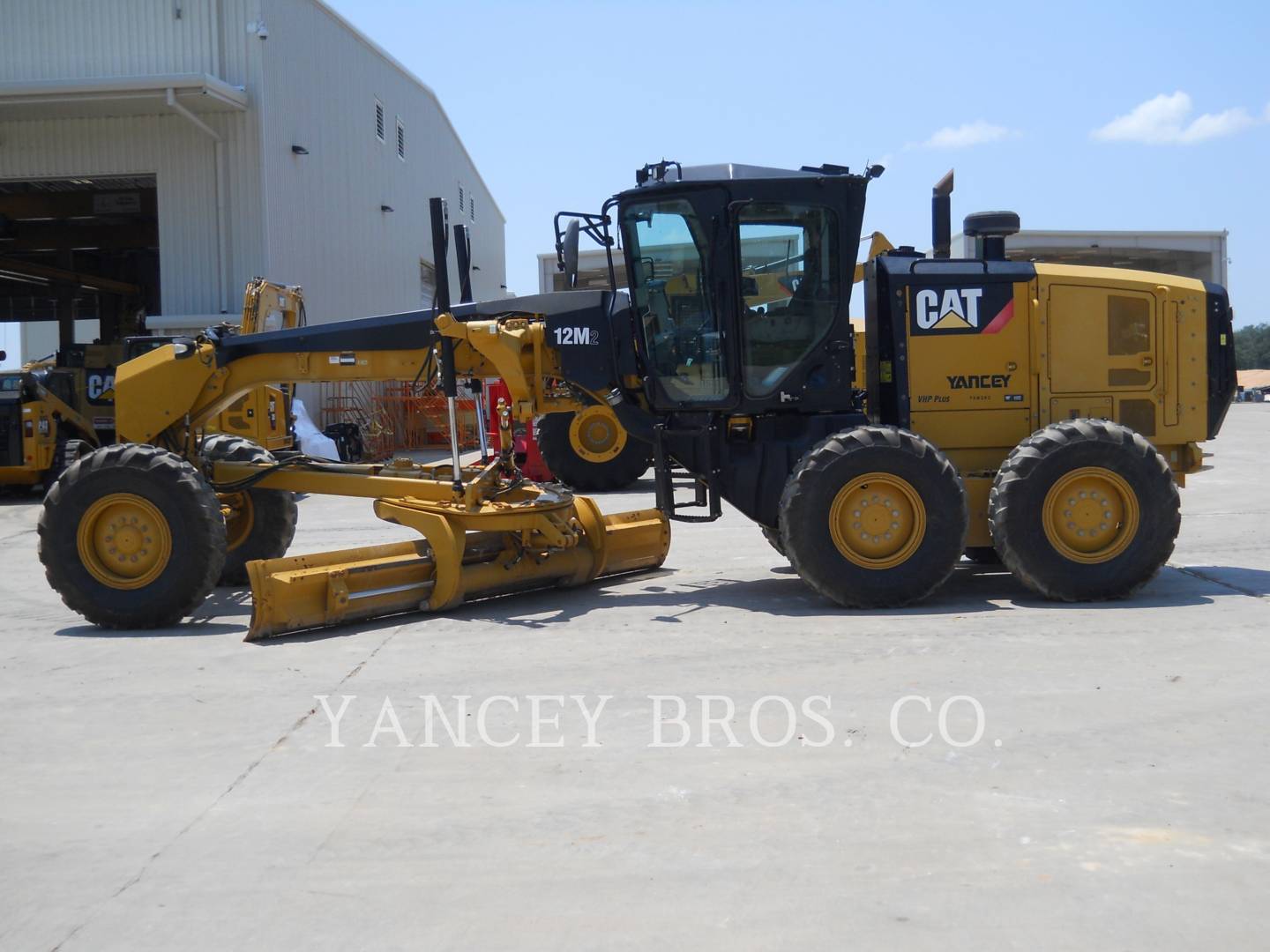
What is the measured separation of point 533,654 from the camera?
7.18 m

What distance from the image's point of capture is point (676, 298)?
8.82 metres

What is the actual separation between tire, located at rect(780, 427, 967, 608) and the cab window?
2.83 ft

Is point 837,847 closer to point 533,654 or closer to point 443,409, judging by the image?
point 533,654

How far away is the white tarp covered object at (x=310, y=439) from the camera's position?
21.6 m

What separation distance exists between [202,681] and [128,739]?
106cm

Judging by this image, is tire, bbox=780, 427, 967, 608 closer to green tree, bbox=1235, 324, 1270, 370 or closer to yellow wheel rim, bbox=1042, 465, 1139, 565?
yellow wheel rim, bbox=1042, 465, 1139, 565

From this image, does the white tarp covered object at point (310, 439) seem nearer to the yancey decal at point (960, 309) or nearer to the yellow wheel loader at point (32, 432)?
the yellow wheel loader at point (32, 432)

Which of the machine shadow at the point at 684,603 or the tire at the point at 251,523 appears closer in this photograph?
the machine shadow at the point at 684,603

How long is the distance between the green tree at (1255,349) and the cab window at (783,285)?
121 m

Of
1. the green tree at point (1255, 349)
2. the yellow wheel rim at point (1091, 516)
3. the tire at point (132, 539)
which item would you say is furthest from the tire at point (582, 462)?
the green tree at point (1255, 349)

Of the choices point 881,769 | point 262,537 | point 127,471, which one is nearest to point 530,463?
point 262,537

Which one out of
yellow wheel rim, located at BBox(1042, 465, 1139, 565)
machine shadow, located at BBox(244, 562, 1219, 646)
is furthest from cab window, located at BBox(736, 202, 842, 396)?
yellow wheel rim, located at BBox(1042, 465, 1139, 565)

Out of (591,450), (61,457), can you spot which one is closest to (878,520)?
(591,450)

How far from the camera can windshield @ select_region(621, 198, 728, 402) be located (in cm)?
870
